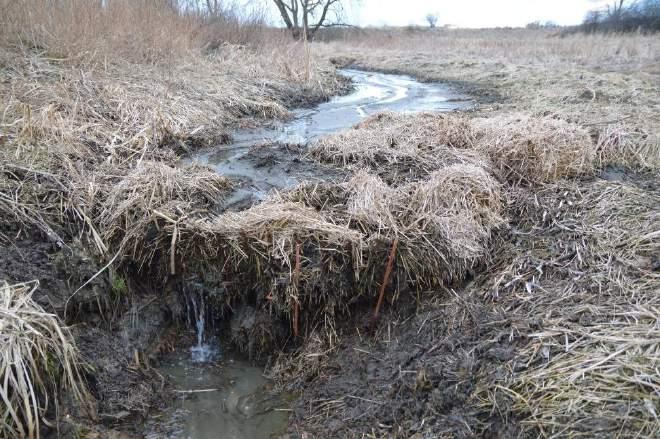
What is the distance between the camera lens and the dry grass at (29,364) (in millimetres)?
2137

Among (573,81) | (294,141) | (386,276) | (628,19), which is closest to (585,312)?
(386,276)

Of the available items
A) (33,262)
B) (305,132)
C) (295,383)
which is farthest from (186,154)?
(295,383)

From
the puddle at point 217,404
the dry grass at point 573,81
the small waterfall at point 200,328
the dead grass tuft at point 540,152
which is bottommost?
the puddle at point 217,404

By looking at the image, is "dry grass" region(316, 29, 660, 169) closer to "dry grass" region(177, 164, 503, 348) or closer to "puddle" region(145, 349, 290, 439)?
"dry grass" region(177, 164, 503, 348)

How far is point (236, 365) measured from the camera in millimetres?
3316

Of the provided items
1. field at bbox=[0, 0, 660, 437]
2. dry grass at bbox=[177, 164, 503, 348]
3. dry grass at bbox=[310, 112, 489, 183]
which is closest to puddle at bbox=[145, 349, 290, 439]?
field at bbox=[0, 0, 660, 437]

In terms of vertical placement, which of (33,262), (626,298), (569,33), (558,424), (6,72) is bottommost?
(558,424)

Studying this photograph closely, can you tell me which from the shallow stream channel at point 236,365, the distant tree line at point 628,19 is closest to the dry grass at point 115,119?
the shallow stream channel at point 236,365

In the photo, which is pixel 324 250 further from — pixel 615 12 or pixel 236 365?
pixel 615 12

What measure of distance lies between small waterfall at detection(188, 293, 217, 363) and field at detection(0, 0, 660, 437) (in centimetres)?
8

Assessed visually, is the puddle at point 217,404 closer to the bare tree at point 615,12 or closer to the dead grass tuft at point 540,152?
the dead grass tuft at point 540,152

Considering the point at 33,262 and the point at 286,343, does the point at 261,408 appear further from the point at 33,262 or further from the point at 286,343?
the point at 33,262

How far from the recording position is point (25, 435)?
2.14 meters

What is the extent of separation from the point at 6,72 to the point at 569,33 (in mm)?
25167
